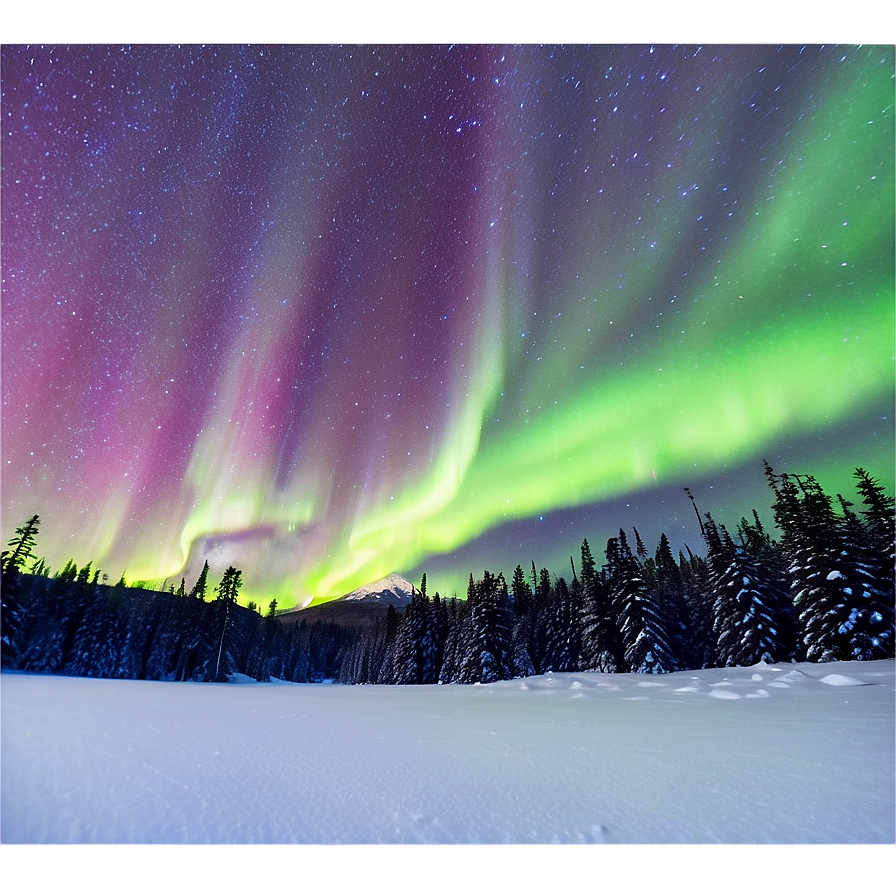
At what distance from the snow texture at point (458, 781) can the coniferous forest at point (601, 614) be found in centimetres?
644

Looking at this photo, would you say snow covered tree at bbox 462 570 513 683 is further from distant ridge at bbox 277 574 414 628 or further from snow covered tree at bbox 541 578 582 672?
distant ridge at bbox 277 574 414 628

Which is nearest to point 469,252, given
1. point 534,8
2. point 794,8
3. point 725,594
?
point 534,8

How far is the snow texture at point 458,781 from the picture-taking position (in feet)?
4.88

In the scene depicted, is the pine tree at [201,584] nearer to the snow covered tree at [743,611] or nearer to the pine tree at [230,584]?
the pine tree at [230,584]

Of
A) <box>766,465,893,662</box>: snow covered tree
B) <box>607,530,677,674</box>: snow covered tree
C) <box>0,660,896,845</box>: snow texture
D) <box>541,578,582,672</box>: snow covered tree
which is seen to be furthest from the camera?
<box>541,578,582,672</box>: snow covered tree

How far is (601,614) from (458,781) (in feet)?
72.5

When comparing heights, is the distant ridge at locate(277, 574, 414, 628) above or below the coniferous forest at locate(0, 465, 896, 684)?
above

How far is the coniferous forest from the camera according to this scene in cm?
1328

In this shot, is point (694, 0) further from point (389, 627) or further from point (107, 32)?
point (389, 627)

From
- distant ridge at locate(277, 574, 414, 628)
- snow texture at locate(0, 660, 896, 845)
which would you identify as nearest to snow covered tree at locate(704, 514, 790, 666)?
snow texture at locate(0, 660, 896, 845)

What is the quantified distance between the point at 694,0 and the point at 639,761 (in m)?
4.28

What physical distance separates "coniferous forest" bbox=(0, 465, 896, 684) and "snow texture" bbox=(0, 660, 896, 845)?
6.44m

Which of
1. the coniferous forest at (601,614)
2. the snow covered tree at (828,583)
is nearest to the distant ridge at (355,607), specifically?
the coniferous forest at (601,614)

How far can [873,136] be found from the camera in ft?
10.9
